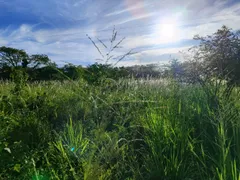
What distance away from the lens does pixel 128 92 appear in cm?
443

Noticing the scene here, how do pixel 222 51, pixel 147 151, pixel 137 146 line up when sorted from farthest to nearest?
pixel 222 51 → pixel 137 146 → pixel 147 151

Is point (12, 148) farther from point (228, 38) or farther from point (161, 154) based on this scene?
point (228, 38)

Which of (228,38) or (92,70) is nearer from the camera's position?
(92,70)

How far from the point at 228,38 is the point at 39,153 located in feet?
23.5

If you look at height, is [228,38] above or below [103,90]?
above

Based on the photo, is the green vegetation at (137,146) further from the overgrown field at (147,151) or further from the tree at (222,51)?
the tree at (222,51)

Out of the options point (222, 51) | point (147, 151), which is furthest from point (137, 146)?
point (222, 51)

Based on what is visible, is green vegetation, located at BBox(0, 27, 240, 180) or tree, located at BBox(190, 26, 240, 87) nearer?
green vegetation, located at BBox(0, 27, 240, 180)

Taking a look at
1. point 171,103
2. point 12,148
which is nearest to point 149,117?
point 171,103

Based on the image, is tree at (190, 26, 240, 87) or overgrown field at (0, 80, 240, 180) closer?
overgrown field at (0, 80, 240, 180)

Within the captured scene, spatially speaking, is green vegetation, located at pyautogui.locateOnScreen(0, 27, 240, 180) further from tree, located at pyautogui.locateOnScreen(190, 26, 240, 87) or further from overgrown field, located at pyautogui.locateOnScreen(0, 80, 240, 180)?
tree, located at pyautogui.locateOnScreen(190, 26, 240, 87)

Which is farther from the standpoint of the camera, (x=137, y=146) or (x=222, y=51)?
(x=222, y=51)

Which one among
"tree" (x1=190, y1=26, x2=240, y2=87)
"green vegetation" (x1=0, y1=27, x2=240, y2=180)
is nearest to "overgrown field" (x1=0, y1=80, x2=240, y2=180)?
"green vegetation" (x1=0, y1=27, x2=240, y2=180)

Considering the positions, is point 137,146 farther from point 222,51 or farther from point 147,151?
point 222,51
